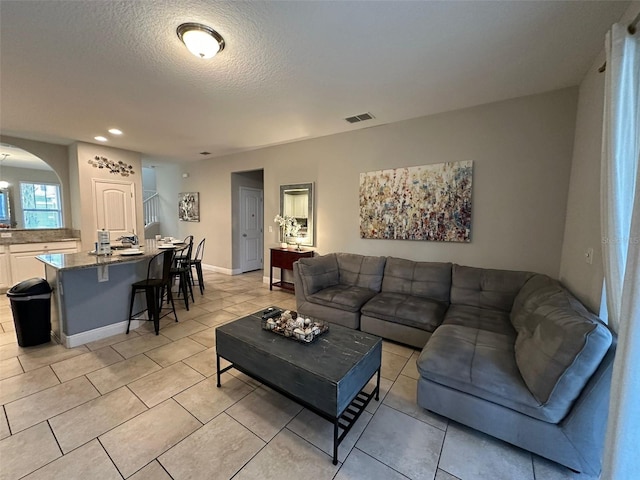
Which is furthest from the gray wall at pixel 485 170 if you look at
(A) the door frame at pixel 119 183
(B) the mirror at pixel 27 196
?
(B) the mirror at pixel 27 196

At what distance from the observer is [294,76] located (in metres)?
2.51

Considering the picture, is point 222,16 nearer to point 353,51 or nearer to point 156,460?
point 353,51

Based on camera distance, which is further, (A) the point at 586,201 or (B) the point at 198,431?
(A) the point at 586,201

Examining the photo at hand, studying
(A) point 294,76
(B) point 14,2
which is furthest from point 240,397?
(B) point 14,2

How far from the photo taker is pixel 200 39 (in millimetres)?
1899

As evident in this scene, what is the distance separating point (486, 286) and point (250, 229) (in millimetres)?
5262

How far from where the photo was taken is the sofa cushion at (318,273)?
11.6 ft

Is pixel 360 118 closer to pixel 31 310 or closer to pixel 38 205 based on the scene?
pixel 31 310

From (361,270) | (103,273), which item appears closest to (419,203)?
(361,270)

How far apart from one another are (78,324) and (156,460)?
215 centimetres

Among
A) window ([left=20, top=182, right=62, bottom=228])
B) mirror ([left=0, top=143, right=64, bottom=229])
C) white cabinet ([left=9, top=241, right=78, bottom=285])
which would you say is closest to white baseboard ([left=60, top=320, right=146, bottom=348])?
white cabinet ([left=9, top=241, right=78, bottom=285])

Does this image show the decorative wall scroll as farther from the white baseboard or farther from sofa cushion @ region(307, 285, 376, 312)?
sofa cushion @ region(307, 285, 376, 312)

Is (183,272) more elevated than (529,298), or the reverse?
(529,298)

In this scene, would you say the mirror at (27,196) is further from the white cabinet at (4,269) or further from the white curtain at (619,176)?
the white curtain at (619,176)
